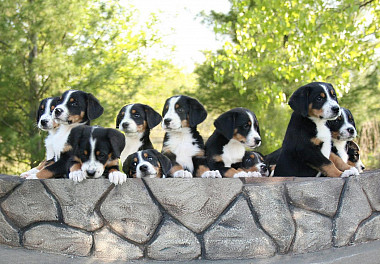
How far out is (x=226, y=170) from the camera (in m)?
5.15

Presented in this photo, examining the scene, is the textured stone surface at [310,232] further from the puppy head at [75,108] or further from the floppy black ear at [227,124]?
the puppy head at [75,108]

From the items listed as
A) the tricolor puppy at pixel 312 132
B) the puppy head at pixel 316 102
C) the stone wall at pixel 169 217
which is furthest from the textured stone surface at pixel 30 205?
the puppy head at pixel 316 102

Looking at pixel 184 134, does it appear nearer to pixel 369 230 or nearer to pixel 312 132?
pixel 312 132

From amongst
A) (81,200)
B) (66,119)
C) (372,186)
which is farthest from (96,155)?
(372,186)

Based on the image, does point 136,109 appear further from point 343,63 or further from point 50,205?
point 343,63

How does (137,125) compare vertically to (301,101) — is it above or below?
below

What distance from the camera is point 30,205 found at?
464 cm

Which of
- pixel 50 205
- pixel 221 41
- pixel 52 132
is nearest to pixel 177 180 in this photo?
pixel 50 205

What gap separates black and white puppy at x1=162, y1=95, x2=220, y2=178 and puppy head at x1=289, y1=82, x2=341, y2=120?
A: 3.68 feet

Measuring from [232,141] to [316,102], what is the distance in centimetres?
110

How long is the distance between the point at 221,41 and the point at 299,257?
10.9 m

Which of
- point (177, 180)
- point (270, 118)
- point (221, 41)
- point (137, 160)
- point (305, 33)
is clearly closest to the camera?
point (177, 180)

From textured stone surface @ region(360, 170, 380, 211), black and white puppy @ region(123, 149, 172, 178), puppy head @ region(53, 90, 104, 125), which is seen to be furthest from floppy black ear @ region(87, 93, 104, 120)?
textured stone surface @ region(360, 170, 380, 211)

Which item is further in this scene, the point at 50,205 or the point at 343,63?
the point at 343,63
